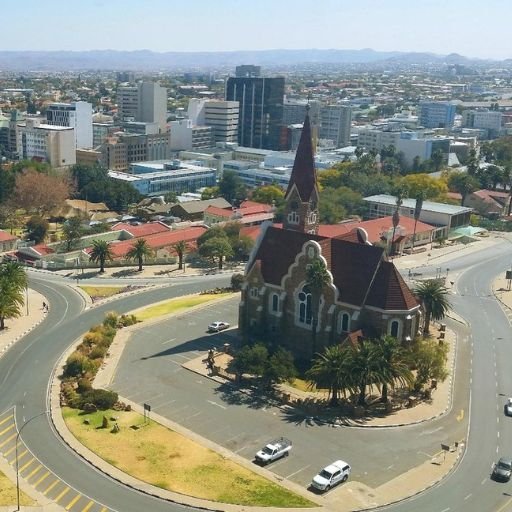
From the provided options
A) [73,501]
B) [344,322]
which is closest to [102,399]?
[73,501]

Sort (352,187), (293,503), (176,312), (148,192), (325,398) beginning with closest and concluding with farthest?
(293,503) → (325,398) → (176,312) → (352,187) → (148,192)

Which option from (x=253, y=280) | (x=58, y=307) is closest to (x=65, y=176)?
(x=58, y=307)

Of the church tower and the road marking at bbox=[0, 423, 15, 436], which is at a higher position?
the church tower

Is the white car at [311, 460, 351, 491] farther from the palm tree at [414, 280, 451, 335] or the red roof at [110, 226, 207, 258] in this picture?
the red roof at [110, 226, 207, 258]

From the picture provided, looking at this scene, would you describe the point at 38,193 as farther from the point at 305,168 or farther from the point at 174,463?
the point at 174,463

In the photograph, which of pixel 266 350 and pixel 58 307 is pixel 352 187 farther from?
pixel 266 350

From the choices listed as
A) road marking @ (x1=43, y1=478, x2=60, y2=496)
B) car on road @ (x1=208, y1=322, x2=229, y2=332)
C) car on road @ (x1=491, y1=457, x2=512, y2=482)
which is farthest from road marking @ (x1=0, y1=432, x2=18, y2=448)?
car on road @ (x1=491, y1=457, x2=512, y2=482)
